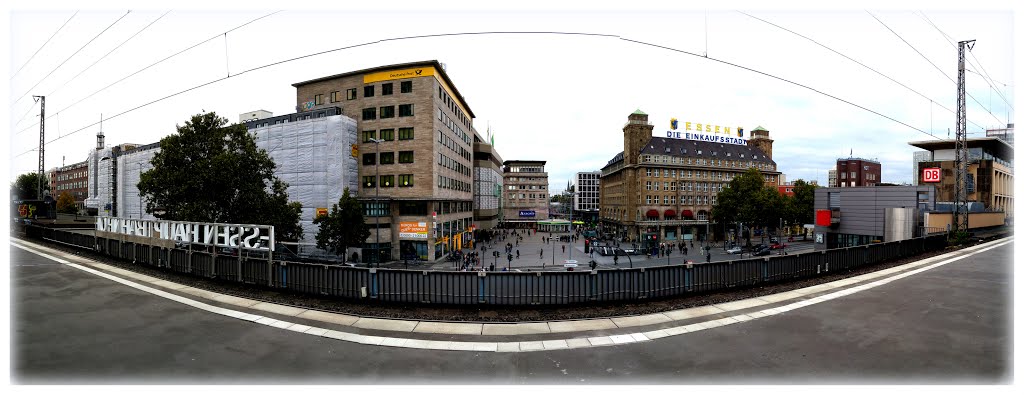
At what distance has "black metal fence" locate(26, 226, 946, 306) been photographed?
36.2ft

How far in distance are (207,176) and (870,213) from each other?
55.0 meters

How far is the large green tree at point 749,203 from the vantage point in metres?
63.5

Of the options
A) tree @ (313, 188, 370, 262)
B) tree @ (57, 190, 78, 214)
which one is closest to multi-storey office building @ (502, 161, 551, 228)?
tree @ (313, 188, 370, 262)

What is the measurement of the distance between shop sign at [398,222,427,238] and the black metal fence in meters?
31.7

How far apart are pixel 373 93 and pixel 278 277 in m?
40.4

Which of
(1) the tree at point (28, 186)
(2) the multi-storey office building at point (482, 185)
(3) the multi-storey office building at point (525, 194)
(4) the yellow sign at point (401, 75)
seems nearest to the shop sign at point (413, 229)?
(4) the yellow sign at point (401, 75)

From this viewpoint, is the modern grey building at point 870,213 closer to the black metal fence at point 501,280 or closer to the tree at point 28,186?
the black metal fence at point 501,280

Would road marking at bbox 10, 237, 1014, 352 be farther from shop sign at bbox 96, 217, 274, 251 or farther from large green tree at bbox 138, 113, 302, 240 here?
large green tree at bbox 138, 113, 302, 240

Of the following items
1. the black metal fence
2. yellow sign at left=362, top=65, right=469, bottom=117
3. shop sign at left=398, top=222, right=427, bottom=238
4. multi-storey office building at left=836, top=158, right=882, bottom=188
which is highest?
yellow sign at left=362, top=65, right=469, bottom=117

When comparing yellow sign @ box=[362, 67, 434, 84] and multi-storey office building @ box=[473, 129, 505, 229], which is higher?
yellow sign @ box=[362, 67, 434, 84]

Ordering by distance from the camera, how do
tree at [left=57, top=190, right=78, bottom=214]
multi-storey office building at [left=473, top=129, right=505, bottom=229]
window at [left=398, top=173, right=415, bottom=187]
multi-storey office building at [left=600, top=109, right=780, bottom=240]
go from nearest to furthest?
window at [left=398, top=173, right=415, bottom=187] → multi-storey office building at [left=600, top=109, right=780, bottom=240] → multi-storey office building at [left=473, top=129, right=505, bottom=229] → tree at [left=57, top=190, right=78, bottom=214]

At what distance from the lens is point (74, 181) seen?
123 metres

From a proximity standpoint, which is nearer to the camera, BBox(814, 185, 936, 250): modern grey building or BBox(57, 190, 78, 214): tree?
BBox(814, 185, 936, 250): modern grey building

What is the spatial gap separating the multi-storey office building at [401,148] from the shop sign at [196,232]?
2530cm
